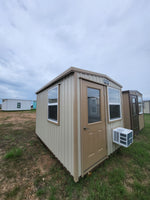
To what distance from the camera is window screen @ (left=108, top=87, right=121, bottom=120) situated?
262cm

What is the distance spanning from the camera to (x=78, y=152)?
1.57m

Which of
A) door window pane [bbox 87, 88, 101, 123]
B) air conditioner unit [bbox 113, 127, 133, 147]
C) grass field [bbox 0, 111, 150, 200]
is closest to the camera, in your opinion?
grass field [bbox 0, 111, 150, 200]

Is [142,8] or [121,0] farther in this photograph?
[142,8]

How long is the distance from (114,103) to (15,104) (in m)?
21.4

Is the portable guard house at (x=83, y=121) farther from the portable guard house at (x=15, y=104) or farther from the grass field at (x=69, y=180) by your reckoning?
the portable guard house at (x=15, y=104)

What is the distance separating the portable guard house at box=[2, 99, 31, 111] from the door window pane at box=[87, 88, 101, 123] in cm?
2113

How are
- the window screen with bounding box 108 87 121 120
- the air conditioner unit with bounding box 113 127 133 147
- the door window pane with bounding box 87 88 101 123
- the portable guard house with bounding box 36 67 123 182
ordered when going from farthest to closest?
the window screen with bounding box 108 87 121 120 < the air conditioner unit with bounding box 113 127 133 147 < the door window pane with bounding box 87 88 101 123 < the portable guard house with bounding box 36 67 123 182

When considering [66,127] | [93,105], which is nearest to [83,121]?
[66,127]

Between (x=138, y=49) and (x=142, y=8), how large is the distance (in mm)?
2856

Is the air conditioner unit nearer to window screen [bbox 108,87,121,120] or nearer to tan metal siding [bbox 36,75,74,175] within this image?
window screen [bbox 108,87,121,120]

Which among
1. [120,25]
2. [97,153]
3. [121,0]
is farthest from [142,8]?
[97,153]

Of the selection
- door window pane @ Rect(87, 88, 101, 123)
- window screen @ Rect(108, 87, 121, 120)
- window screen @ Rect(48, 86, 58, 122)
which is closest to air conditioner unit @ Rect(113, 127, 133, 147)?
window screen @ Rect(108, 87, 121, 120)

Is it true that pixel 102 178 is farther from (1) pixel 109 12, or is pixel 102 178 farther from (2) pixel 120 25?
(2) pixel 120 25

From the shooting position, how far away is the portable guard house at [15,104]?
1654 cm
